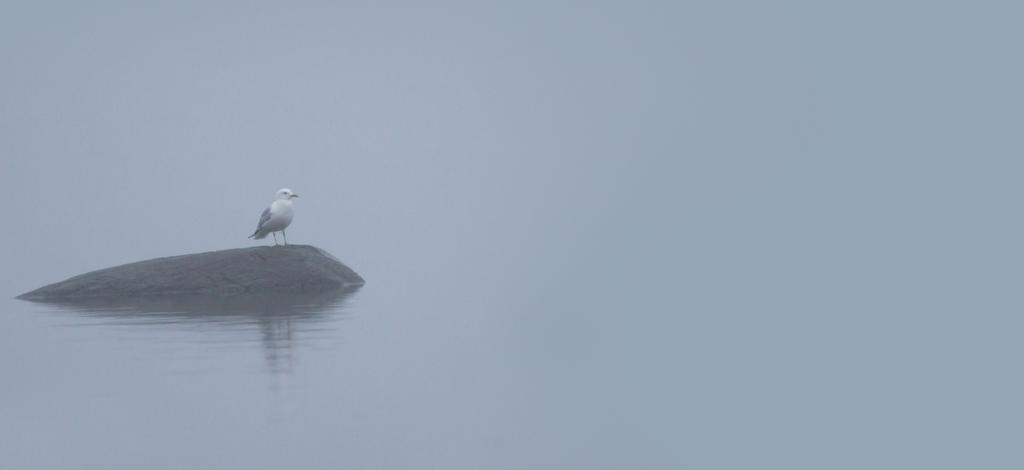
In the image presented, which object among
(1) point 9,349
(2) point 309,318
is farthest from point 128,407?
(2) point 309,318

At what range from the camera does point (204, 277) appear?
25078 millimetres

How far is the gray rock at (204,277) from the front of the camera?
81.3 ft

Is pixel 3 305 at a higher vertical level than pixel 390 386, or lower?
higher

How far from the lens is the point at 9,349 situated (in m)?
16.5

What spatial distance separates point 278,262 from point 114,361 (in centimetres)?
1126

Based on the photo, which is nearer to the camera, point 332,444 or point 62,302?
point 332,444

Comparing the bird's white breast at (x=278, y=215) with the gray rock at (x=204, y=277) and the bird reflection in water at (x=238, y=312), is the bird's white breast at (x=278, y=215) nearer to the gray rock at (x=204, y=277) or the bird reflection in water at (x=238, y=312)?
the gray rock at (x=204, y=277)

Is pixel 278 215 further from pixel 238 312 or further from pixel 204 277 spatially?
pixel 238 312

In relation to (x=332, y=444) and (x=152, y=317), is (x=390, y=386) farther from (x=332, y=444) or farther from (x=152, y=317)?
(x=152, y=317)

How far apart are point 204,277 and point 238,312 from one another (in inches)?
186

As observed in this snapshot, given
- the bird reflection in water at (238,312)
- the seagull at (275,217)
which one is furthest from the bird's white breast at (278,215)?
the bird reflection in water at (238,312)

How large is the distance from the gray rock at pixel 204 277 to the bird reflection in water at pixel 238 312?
51 centimetres

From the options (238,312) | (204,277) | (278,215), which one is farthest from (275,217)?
(238,312)

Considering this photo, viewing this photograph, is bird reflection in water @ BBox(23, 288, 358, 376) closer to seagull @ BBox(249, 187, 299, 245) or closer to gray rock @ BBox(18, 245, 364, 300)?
gray rock @ BBox(18, 245, 364, 300)
